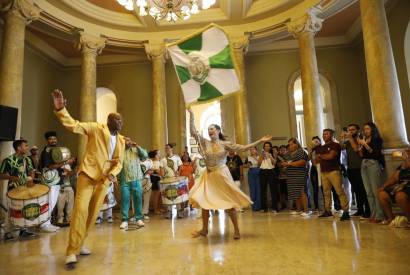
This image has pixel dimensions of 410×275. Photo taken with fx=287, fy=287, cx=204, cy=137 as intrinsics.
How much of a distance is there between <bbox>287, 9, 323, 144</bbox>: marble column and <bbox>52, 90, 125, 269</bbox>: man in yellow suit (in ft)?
21.2

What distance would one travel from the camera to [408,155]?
4285 mm

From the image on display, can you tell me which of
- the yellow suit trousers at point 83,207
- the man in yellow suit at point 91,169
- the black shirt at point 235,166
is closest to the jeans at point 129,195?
the man in yellow suit at point 91,169

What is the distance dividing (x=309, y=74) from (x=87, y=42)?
23.1 ft

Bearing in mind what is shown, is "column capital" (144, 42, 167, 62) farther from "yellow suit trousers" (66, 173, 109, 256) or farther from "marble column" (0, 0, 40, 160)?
"yellow suit trousers" (66, 173, 109, 256)

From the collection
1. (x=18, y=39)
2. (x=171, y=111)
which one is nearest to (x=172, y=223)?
(x=18, y=39)

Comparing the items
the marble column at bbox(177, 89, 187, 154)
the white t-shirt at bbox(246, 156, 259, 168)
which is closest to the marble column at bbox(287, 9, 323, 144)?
the white t-shirt at bbox(246, 156, 259, 168)

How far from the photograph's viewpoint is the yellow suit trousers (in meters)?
2.97

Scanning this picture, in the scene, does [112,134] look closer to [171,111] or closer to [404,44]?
[171,111]

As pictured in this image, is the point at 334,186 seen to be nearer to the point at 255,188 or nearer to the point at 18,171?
the point at 255,188

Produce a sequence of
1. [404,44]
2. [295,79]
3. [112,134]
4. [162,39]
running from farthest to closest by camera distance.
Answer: [295,79] → [162,39] → [404,44] → [112,134]

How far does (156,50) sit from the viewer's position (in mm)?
10133

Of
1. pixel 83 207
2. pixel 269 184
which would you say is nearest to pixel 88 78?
pixel 269 184

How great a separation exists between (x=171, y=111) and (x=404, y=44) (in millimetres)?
8278

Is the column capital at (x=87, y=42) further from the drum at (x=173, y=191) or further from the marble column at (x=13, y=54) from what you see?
the drum at (x=173, y=191)
